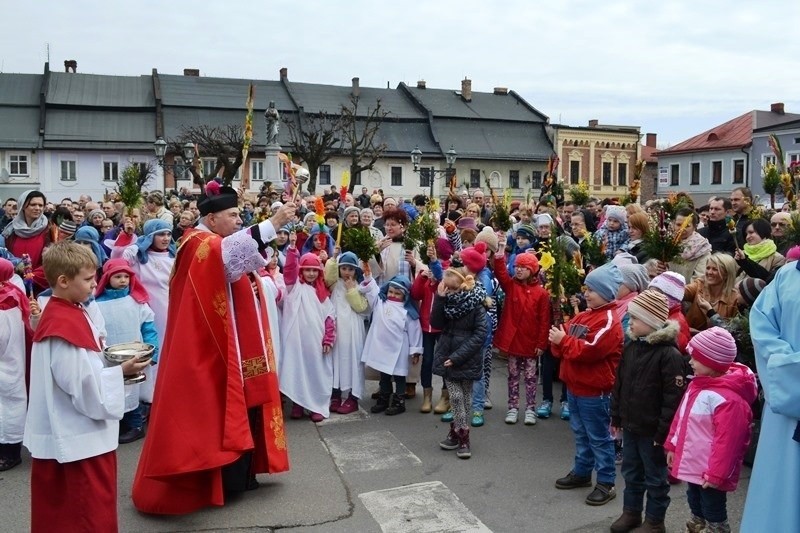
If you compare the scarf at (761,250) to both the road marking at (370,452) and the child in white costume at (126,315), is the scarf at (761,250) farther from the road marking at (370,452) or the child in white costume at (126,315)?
the child in white costume at (126,315)

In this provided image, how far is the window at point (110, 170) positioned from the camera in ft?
151

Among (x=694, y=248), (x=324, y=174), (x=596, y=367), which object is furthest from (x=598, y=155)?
(x=596, y=367)

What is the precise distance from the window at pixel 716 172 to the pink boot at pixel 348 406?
155 ft

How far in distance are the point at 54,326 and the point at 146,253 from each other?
13.1 feet

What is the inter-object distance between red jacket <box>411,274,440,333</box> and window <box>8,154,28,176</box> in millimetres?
42459

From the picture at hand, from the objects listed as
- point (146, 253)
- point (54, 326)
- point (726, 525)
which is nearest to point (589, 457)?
point (726, 525)

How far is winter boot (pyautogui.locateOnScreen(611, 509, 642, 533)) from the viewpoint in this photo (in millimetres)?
4887

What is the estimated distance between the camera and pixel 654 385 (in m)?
4.81

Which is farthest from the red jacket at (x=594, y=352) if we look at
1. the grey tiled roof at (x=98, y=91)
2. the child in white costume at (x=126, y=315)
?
the grey tiled roof at (x=98, y=91)

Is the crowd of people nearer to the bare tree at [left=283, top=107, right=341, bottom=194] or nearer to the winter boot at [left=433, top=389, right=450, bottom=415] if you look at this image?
the winter boot at [left=433, top=389, right=450, bottom=415]

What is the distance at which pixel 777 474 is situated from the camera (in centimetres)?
337

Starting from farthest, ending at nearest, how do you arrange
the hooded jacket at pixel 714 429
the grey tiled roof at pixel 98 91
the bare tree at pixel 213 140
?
the grey tiled roof at pixel 98 91
the bare tree at pixel 213 140
the hooded jacket at pixel 714 429

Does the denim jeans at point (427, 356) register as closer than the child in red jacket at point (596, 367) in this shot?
No

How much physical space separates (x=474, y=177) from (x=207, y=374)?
48811mm
